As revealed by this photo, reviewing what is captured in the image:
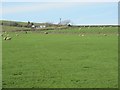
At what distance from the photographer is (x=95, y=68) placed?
1683 cm

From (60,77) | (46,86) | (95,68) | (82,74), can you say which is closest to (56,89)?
(46,86)

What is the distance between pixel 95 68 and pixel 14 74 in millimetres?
4237

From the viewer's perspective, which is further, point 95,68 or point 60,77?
point 95,68

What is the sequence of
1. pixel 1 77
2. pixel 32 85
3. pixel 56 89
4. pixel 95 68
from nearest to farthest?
pixel 56 89 < pixel 32 85 < pixel 1 77 < pixel 95 68

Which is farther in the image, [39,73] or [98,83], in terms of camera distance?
[39,73]

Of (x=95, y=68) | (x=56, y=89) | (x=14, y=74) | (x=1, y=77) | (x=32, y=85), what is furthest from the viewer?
(x=95, y=68)

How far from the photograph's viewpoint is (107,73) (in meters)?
15.2

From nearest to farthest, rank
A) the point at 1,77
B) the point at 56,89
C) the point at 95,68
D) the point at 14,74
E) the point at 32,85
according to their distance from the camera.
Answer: the point at 56,89 → the point at 32,85 → the point at 1,77 → the point at 14,74 → the point at 95,68

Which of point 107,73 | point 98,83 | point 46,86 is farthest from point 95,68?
point 46,86

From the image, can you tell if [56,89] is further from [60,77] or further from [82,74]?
[82,74]

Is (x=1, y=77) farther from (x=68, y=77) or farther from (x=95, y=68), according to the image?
(x=95, y=68)

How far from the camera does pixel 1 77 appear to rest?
13891mm

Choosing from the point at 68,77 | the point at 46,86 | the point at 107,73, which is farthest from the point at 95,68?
the point at 46,86

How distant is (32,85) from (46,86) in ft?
1.79
